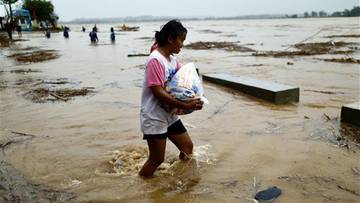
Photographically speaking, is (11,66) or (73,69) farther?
(11,66)

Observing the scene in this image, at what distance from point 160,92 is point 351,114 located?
10.9 feet

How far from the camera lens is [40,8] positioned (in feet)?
210

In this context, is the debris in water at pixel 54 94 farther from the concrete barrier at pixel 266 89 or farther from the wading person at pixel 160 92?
the wading person at pixel 160 92

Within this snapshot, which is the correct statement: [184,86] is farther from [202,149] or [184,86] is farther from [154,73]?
[202,149]

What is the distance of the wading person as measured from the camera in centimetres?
301

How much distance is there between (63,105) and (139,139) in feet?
9.06

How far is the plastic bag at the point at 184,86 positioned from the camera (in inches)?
121

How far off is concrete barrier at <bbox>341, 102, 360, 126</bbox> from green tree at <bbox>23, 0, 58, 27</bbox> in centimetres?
6505

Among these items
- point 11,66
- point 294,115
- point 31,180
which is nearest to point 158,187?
point 31,180

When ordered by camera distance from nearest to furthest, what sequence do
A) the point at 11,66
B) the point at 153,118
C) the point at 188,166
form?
the point at 153,118 → the point at 188,166 → the point at 11,66

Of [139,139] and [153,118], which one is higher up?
[153,118]

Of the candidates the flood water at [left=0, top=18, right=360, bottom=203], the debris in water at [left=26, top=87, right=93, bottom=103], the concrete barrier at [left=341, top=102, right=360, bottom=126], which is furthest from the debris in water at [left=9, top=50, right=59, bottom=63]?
the concrete barrier at [left=341, top=102, right=360, bottom=126]

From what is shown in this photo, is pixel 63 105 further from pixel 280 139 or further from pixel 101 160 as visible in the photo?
pixel 280 139

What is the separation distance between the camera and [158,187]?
135 inches
